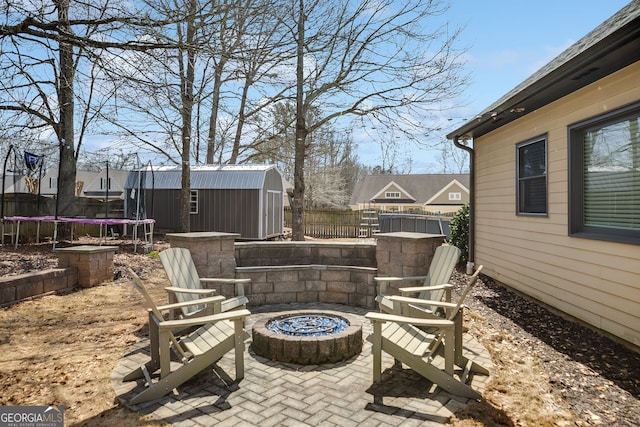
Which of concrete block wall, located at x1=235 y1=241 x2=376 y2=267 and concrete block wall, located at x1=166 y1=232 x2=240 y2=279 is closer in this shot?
concrete block wall, located at x1=166 y1=232 x2=240 y2=279


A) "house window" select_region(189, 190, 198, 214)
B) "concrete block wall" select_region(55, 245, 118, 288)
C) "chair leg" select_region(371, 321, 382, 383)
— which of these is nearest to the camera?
"chair leg" select_region(371, 321, 382, 383)

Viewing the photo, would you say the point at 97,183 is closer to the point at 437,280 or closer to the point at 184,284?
the point at 184,284

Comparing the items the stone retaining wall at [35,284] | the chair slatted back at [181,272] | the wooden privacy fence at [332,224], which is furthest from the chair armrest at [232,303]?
the wooden privacy fence at [332,224]

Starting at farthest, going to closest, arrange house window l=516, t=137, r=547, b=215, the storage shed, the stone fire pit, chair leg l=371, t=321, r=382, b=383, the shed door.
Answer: the shed door, the storage shed, house window l=516, t=137, r=547, b=215, the stone fire pit, chair leg l=371, t=321, r=382, b=383

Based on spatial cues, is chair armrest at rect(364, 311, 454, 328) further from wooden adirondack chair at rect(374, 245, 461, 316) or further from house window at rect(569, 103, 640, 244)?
house window at rect(569, 103, 640, 244)

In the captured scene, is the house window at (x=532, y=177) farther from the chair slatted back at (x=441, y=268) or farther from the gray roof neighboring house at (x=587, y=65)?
the chair slatted back at (x=441, y=268)

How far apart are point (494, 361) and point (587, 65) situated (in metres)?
3.32

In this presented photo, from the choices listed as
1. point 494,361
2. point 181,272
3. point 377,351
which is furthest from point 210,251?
point 494,361

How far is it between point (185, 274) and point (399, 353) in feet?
7.82

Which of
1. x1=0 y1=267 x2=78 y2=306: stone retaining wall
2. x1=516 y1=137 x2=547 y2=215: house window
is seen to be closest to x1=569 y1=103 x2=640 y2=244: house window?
x1=516 y1=137 x2=547 y2=215: house window

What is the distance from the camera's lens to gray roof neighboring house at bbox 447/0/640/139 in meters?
3.60

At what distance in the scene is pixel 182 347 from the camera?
3.16 metres

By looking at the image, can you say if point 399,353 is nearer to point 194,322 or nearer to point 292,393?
point 292,393

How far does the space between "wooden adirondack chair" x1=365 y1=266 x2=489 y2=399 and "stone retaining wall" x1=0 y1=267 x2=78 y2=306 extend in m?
4.92
